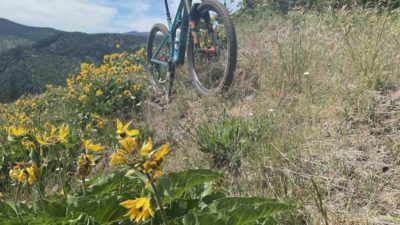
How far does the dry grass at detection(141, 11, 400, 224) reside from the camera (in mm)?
2273

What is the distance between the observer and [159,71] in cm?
679

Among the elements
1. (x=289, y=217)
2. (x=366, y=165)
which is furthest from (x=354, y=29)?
(x=289, y=217)

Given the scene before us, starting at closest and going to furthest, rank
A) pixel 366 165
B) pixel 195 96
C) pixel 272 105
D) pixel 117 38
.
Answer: pixel 366 165 → pixel 272 105 → pixel 195 96 → pixel 117 38

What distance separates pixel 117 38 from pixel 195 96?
215 ft

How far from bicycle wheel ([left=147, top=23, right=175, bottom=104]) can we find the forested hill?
2581 centimetres

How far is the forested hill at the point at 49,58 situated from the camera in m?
39.6

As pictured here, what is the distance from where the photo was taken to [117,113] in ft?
19.3

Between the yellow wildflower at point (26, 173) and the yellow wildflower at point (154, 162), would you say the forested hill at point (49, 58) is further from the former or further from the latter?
the yellow wildflower at point (154, 162)

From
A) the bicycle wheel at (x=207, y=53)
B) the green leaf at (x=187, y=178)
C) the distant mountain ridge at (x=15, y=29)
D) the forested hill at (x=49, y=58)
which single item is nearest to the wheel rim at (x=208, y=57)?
the bicycle wheel at (x=207, y=53)

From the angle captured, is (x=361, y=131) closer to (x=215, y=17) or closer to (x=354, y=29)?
(x=354, y=29)

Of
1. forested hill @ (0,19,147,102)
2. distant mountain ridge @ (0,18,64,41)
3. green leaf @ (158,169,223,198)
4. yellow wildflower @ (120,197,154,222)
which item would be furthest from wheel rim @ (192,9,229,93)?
distant mountain ridge @ (0,18,64,41)

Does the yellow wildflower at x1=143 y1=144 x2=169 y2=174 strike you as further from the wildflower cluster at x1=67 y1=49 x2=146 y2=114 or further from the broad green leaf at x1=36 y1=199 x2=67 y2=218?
the wildflower cluster at x1=67 y1=49 x2=146 y2=114

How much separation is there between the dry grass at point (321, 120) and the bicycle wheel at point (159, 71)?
0.19m

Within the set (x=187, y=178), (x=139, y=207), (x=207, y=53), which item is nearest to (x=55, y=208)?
(x=187, y=178)
